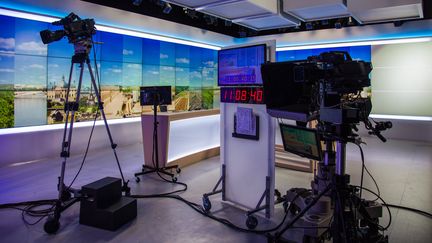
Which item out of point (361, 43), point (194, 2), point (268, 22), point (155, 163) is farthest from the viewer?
point (361, 43)

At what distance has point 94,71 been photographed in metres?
6.15

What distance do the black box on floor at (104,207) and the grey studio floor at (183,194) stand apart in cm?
7

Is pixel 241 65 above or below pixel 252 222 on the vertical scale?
above

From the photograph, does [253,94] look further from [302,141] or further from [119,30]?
[119,30]

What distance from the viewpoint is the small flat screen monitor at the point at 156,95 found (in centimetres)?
438

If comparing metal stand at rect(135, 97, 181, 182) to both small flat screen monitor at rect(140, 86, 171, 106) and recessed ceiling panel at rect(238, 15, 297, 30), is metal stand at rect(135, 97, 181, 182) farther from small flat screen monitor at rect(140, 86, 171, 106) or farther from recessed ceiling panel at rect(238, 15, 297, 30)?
recessed ceiling panel at rect(238, 15, 297, 30)

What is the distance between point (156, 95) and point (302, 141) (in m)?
2.37

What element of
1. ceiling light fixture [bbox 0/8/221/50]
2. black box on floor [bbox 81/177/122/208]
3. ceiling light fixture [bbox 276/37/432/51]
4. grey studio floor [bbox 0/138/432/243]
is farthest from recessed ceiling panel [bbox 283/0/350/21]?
black box on floor [bbox 81/177/122/208]

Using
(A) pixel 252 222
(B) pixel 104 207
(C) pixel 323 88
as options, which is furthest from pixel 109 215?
(C) pixel 323 88

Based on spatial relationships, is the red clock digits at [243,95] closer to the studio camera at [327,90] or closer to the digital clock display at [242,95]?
the digital clock display at [242,95]

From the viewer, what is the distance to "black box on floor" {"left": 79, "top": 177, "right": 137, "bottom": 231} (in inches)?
105

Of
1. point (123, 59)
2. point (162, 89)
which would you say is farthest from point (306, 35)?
point (162, 89)

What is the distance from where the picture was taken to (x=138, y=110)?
7.01 meters

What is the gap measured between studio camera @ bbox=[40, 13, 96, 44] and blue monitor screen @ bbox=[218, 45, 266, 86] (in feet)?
4.42
